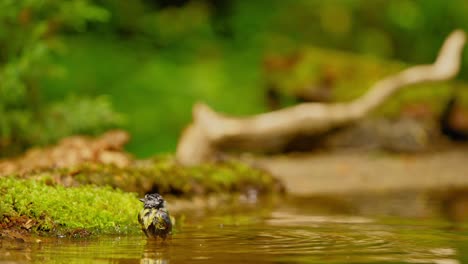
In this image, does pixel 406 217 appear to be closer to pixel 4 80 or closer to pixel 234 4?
pixel 4 80

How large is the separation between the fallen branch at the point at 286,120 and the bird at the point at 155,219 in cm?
473

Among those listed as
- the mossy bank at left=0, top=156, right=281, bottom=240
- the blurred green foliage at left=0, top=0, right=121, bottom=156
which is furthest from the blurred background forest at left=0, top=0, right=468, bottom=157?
the mossy bank at left=0, top=156, right=281, bottom=240

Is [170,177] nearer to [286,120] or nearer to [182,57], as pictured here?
[286,120]

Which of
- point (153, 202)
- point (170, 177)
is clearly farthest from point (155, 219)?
point (170, 177)

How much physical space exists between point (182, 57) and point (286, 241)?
888 cm

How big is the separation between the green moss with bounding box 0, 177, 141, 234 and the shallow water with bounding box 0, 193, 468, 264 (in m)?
0.23

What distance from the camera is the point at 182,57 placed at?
48.4ft

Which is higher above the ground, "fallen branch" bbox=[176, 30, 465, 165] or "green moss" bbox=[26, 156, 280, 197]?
"fallen branch" bbox=[176, 30, 465, 165]

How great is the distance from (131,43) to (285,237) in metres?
9.08

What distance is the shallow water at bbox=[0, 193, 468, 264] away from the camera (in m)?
5.29

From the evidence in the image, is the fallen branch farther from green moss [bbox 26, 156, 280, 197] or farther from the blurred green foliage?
the blurred green foliage

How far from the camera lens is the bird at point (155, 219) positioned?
237 inches

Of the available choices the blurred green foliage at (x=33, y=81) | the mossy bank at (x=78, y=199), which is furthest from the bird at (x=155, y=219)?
the blurred green foliage at (x=33, y=81)

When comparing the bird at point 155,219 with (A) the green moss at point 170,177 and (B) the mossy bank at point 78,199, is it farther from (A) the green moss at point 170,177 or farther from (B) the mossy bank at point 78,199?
(A) the green moss at point 170,177
